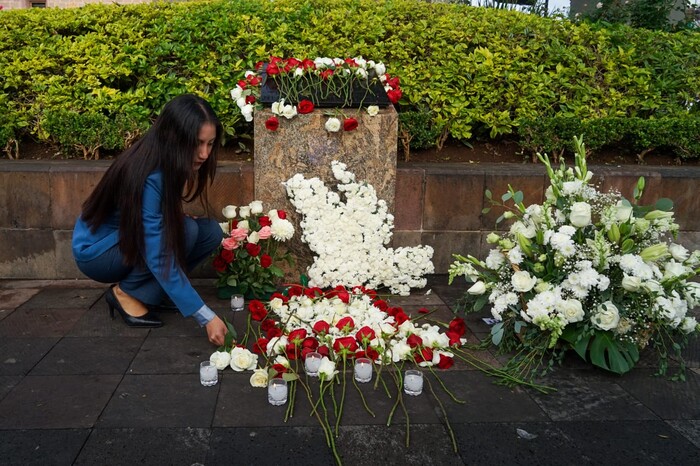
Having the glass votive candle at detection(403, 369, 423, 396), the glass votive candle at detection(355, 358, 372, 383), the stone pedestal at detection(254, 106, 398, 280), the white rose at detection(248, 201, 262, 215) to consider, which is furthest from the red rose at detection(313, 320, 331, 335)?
the stone pedestal at detection(254, 106, 398, 280)

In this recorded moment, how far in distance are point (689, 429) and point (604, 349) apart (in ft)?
1.72

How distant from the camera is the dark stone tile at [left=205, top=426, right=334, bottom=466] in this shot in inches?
84.5

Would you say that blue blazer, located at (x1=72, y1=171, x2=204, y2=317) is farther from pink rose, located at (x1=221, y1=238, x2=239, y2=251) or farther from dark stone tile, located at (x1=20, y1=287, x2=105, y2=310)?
dark stone tile, located at (x1=20, y1=287, x2=105, y2=310)

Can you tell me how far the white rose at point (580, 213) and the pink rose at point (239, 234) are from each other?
6.19 ft

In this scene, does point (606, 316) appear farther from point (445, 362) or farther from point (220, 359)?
point (220, 359)

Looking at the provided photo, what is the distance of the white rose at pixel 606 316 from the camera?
275 centimetres

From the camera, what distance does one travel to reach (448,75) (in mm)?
4816

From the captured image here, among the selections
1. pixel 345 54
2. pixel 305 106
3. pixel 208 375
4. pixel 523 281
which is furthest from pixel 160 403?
pixel 345 54

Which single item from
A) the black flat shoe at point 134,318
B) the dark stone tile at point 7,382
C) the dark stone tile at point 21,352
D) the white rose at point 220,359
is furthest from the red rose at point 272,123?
the dark stone tile at point 7,382

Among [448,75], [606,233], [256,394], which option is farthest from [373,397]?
[448,75]

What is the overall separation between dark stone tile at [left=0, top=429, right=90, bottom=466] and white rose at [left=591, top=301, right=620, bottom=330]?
2188 millimetres

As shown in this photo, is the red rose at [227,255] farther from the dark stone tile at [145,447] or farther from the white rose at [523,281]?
the white rose at [523,281]

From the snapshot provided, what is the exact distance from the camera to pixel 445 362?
2926mm

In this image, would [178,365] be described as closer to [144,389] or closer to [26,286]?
[144,389]
